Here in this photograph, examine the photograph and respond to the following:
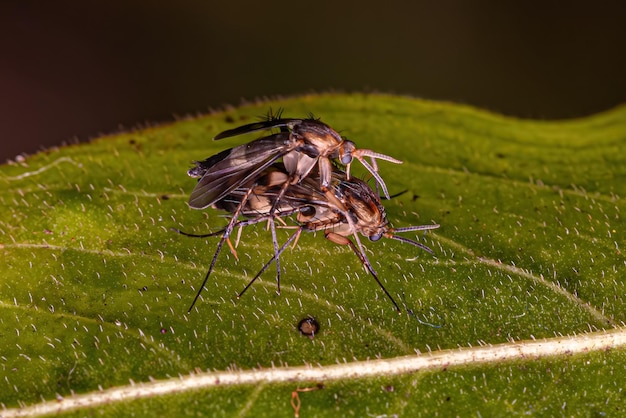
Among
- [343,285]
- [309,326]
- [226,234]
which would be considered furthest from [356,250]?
[226,234]

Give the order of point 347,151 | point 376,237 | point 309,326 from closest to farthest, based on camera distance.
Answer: point 309,326 → point 376,237 → point 347,151

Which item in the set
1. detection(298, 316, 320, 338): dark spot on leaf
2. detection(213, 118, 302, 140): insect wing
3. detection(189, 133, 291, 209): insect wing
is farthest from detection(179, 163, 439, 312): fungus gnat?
detection(298, 316, 320, 338): dark spot on leaf

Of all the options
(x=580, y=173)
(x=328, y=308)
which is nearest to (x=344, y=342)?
(x=328, y=308)

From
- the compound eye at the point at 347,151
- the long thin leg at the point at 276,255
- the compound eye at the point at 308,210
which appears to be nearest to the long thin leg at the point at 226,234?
the long thin leg at the point at 276,255

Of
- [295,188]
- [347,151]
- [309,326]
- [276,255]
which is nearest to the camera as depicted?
[309,326]

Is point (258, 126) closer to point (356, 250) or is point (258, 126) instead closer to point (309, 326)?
point (356, 250)

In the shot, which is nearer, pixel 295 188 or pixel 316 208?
pixel 316 208

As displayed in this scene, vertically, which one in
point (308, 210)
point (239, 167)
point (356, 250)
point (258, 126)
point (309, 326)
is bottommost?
point (309, 326)

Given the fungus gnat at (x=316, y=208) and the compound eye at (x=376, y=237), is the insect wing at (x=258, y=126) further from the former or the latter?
the compound eye at (x=376, y=237)

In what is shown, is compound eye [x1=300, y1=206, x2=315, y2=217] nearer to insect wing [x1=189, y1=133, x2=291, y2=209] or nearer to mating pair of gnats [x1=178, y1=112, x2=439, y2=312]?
mating pair of gnats [x1=178, y1=112, x2=439, y2=312]
